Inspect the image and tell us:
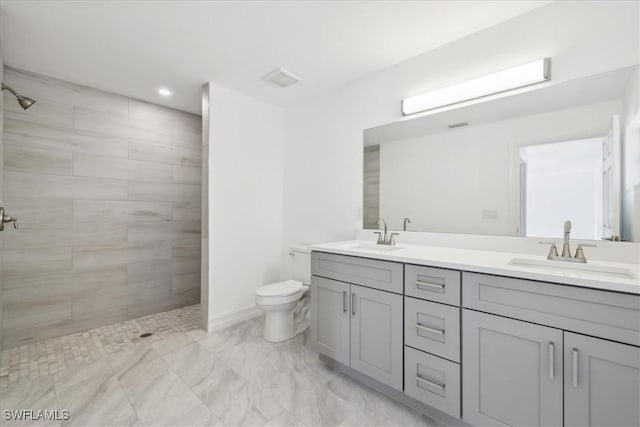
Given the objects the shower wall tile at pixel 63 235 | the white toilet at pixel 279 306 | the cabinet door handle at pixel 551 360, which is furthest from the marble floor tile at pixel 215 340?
the cabinet door handle at pixel 551 360

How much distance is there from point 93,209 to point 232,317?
165 centimetres

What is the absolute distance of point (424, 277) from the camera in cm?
154

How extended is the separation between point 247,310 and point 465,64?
284cm

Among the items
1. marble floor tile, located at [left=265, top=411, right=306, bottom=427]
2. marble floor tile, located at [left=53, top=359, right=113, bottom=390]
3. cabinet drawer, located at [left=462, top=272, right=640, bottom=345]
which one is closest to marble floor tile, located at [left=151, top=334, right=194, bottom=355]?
marble floor tile, located at [left=53, top=359, right=113, bottom=390]

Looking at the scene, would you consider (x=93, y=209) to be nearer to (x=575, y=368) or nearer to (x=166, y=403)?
(x=166, y=403)

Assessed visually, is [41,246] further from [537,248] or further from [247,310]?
[537,248]

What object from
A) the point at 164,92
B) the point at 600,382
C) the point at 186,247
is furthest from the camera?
the point at 186,247

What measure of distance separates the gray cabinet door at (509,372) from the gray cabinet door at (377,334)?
355 millimetres

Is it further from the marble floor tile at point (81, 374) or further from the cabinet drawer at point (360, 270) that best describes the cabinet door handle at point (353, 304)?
the marble floor tile at point (81, 374)

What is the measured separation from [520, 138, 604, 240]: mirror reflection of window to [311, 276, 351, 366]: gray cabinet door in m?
1.20

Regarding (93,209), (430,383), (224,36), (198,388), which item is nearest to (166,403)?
(198,388)

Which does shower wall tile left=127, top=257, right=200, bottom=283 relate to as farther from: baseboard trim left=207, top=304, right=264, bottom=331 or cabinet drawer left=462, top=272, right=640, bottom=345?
cabinet drawer left=462, top=272, right=640, bottom=345

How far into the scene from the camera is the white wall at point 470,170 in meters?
1.65

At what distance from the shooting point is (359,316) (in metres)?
Answer: 1.82
